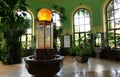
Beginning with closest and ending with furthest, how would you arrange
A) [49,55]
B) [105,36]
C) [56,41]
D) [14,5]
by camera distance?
1. [14,5]
2. [49,55]
3. [105,36]
4. [56,41]

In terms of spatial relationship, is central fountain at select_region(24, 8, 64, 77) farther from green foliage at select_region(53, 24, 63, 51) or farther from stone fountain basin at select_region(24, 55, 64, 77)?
green foliage at select_region(53, 24, 63, 51)

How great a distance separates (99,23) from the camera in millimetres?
13398

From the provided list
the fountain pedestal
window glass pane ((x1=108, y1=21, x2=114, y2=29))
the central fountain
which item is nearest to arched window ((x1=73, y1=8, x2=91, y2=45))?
window glass pane ((x1=108, y1=21, x2=114, y2=29))

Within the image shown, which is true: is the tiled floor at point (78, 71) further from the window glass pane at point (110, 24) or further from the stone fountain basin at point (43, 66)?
the window glass pane at point (110, 24)

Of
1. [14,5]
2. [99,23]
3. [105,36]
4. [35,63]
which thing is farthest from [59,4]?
[14,5]

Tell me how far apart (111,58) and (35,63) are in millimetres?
7554

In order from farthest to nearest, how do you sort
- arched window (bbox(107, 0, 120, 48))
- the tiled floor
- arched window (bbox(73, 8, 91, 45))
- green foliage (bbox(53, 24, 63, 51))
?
arched window (bbox(73, 8, 91, 45))
green foliage (bbox(53, 24, 63, 51))
arched window (bbox(107, 0, 120, 48))
the tiled floor

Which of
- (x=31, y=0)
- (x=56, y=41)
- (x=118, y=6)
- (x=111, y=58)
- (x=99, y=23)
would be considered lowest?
(x=111, y=58)

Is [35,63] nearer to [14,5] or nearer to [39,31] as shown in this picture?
[39,31]

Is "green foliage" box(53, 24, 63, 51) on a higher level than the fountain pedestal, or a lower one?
higher

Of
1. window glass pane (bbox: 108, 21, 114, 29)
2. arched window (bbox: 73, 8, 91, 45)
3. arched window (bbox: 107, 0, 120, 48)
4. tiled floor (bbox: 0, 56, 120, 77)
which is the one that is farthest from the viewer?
arched window (bbox: 73, 8, 91, 45)

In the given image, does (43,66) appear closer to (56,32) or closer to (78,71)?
(78,71)

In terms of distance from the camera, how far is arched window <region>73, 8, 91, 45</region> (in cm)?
1456

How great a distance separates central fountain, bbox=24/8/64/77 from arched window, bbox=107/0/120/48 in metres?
7.09
